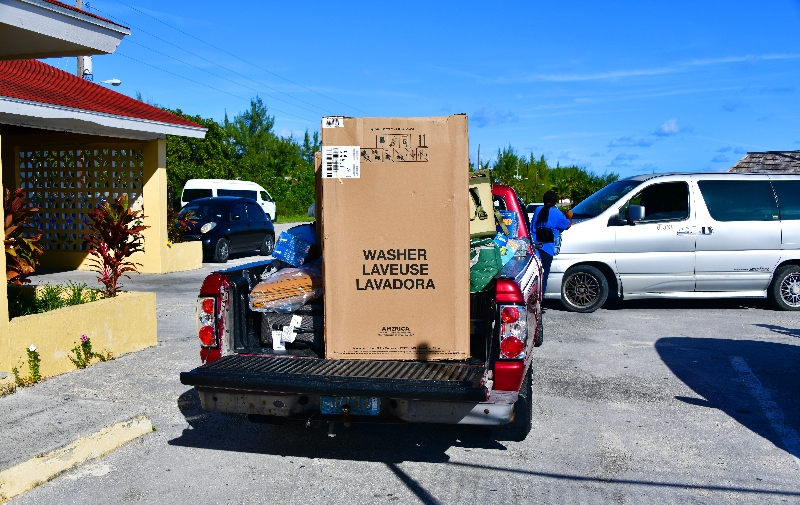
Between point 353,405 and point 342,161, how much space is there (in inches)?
60.8

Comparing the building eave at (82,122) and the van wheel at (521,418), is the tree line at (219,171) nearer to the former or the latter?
the building eave at (82,122)

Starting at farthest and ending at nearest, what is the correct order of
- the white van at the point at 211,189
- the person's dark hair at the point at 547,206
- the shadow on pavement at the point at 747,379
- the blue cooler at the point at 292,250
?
the white van at the point at 211,189 < the person's dark hair at the point at 547,206 < the shadow on pavement at the point at 747,379 < the blue cooler at the point at 292,250

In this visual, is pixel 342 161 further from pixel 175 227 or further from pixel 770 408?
pixel 175 227

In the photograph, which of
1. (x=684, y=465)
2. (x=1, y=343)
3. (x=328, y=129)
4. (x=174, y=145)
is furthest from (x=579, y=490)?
(x=174, y=145)

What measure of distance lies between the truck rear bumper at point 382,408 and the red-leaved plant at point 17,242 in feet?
12.9

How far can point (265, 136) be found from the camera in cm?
7431

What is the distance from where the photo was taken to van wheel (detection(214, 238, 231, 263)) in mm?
17344

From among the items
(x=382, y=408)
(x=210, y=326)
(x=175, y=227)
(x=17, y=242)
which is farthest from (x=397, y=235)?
(x=175, y=227)

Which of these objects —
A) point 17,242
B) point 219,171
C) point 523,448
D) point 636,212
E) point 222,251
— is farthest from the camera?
point 219,171

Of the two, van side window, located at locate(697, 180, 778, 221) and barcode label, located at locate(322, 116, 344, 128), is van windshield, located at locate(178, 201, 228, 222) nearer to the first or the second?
van side window, located at locate(697, 180, 778, 221)

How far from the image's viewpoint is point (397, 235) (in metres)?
4.92

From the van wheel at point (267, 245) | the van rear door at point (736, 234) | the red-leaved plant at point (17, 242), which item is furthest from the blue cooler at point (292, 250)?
the van wheel at point (267, 245)

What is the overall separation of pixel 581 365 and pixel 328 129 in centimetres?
428

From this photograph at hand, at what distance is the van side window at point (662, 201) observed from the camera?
11.0m
